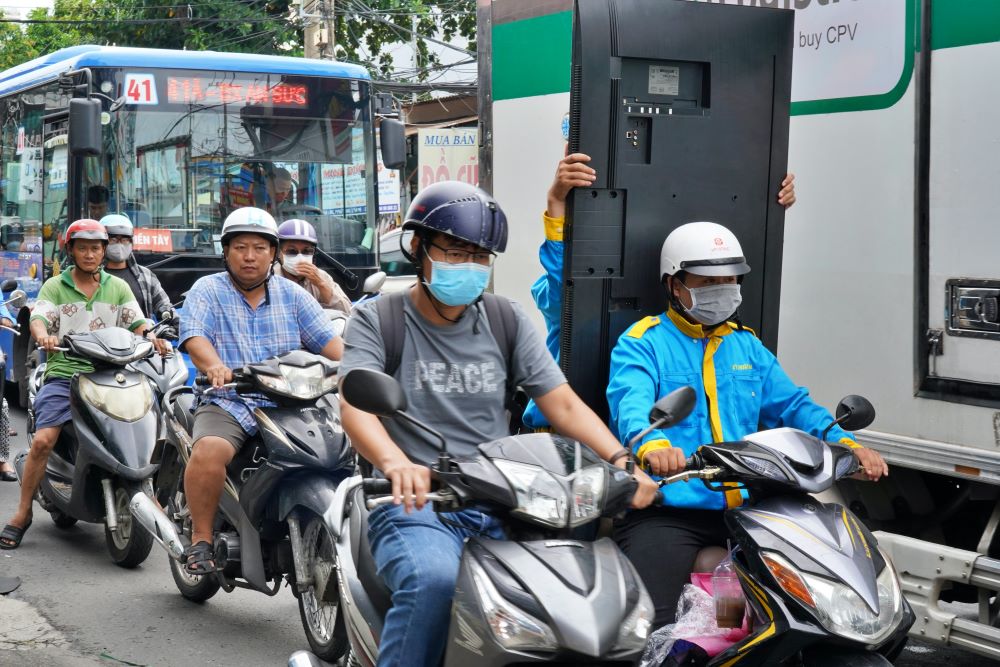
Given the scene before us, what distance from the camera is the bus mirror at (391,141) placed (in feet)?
36.3

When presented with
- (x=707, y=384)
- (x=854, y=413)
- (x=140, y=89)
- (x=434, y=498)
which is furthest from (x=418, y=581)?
(x=140, y=89)

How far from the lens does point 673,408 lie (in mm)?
3197

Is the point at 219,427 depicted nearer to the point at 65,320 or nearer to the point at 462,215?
the point at 462,215

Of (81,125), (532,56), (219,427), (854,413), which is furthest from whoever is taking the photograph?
(81,125)

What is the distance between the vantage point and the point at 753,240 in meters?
4.65

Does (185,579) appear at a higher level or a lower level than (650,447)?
lower

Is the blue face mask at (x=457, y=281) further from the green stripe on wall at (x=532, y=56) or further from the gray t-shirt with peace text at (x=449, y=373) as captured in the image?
the green stripe on wall at (x=532, y=56)

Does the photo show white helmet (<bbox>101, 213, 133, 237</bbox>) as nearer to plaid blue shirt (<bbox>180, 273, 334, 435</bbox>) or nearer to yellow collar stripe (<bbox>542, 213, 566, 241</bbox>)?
plaid blue shirt (<bbox>180, 273, 334, 435</bbox>)

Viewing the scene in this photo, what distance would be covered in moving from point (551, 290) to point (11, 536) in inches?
151

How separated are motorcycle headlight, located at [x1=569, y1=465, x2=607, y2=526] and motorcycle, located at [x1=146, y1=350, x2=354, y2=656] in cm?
190

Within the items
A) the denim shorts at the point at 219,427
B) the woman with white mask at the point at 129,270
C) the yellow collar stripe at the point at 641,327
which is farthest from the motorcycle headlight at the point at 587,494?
the woman with white mask at the point at 129,270

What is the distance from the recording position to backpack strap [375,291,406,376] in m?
3.43

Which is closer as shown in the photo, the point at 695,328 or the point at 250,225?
the point at 695,328

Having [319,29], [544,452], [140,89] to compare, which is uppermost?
[319,29]
